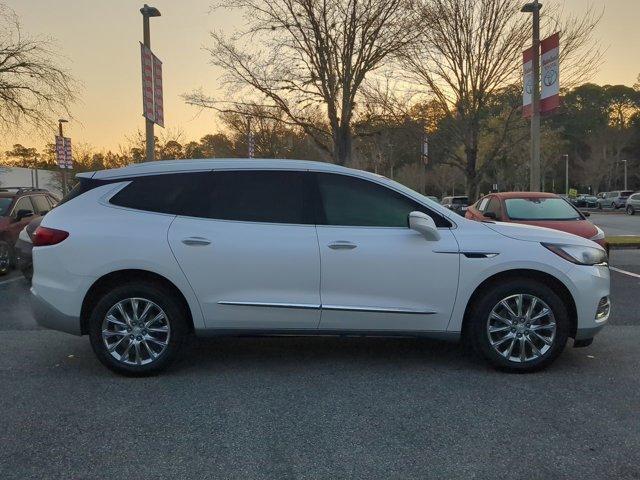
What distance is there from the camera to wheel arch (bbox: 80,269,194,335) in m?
4.61

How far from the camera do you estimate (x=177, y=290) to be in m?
4.65

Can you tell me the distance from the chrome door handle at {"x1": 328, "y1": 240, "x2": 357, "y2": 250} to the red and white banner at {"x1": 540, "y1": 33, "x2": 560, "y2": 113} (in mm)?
11070

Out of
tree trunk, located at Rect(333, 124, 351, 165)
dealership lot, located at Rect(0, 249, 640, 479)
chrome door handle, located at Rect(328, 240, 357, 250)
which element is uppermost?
tree trunk, located at Rect(333, 124, 351, 165)

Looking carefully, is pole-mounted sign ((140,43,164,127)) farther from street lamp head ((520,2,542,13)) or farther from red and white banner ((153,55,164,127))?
street lamp head ((520,2,542,13))

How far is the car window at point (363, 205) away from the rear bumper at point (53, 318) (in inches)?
85.8

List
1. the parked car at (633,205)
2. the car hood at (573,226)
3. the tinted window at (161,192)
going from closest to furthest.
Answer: the tinted window at (161,192) → the car hood at (573,226) → the parked car at (633,205)

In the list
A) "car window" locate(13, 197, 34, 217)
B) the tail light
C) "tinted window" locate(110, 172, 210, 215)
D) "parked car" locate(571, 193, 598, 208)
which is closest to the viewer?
the tail light

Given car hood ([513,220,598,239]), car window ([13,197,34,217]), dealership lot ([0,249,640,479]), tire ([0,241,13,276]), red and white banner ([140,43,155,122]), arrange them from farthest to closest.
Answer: red and white banner ([140,43,155,122]), car window ([13,197,34,217]), tire ([0,241,13,276]), car hood ([513,220,598,239]), dealership lot ([0,249,640,479])

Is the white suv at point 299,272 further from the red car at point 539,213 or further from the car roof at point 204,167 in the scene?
the red car at point 539,213

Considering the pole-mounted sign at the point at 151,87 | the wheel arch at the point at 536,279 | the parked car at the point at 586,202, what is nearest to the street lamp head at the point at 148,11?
the pole-mounted sign at the point at 151,87

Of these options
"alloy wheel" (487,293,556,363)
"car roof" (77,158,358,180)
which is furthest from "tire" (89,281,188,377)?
"alloy wheel" (487,293,556,363)

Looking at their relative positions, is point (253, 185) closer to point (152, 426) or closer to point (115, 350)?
Answer: point (115, 350)

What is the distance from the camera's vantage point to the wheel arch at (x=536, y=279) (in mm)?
4645

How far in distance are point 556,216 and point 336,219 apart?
6.05 m
